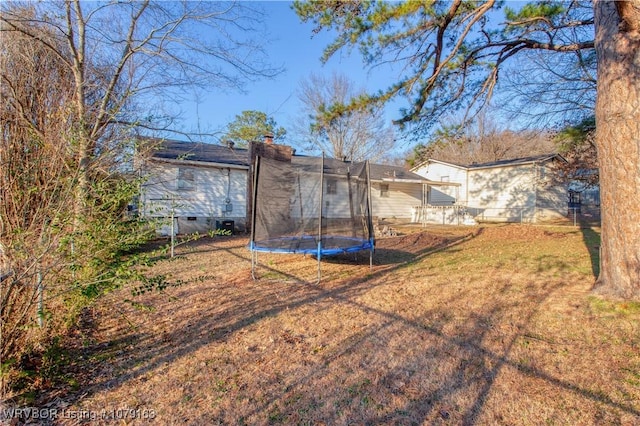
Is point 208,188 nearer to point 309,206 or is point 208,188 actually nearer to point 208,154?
point 208,154

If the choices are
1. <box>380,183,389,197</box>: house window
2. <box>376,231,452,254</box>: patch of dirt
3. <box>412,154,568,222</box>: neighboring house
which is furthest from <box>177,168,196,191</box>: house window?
<box>412,154,568,222</box>: neighboring house

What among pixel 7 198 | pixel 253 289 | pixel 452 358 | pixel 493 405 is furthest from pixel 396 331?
pixel 7 198

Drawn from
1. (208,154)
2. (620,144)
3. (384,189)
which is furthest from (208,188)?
(620,144)

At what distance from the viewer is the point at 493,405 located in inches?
83.5

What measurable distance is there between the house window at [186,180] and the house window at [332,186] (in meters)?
8.38

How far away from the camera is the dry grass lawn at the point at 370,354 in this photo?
2111mm

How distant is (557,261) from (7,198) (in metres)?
8.22

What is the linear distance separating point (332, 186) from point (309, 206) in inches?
24.1

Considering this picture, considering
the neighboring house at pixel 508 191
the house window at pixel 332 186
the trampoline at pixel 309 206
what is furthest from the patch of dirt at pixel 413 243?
the neighboring house at pixel 508 191

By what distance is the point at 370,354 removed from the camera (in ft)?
9.42

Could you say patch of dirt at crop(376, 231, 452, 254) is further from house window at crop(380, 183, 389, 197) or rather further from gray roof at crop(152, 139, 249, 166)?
house window at crop(380, 183, 389, 197)

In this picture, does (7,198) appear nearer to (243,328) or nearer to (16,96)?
(16,96)

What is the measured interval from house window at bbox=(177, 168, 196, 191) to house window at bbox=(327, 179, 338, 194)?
27.5ft

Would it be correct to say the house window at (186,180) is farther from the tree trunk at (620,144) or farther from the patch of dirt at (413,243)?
the tree trunk at (620,144)
